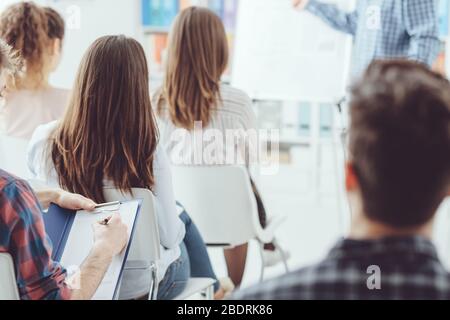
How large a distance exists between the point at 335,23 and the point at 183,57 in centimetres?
77

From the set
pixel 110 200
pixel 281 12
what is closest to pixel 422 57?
pixel 281 12

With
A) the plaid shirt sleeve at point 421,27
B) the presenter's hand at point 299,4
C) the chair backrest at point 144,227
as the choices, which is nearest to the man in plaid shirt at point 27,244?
the chair backrest at point 144,227

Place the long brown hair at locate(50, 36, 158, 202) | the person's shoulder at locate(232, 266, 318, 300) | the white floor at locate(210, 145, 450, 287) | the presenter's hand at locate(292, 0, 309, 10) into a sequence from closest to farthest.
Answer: the person's shoulder at locate(232, 266, 318, 300) < the long brown hair at locate(50, 36, 158, 202) < the white floor at locate(210, 145, 450, 287) < the presenter's hand at locate(292, 0, 309, 10)

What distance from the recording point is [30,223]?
4.02 ft

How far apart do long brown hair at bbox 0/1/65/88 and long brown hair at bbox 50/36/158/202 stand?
1.08 ft

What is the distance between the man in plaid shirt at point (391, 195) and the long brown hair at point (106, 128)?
82 cm

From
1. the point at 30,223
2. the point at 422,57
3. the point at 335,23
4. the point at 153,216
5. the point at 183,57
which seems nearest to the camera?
the point at 30,223

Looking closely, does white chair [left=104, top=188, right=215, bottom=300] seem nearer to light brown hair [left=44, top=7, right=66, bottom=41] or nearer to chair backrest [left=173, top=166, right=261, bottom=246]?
chair backrest [left=173, top=166, right=261, bottom=246]

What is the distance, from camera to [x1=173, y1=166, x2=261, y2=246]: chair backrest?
212 centimetres

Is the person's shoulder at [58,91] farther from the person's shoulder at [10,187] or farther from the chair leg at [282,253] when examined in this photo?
the chair leg at [282,253]

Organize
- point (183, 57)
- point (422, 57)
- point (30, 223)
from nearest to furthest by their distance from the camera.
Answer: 1. point (30, 223)
2. point (422, 57)
3. point (183, 57)

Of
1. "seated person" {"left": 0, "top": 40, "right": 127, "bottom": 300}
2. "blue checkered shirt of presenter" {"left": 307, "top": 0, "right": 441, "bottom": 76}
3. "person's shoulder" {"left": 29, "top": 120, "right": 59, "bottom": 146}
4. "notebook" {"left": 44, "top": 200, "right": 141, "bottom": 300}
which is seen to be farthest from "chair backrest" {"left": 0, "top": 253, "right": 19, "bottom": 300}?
"blue checkered shirt of presenter" {"left": 307, "top": 0, "right": 441, "bottom": 76}

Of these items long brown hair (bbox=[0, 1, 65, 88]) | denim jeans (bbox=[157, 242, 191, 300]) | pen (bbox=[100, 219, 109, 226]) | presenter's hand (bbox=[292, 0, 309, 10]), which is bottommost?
denim jeans (bbox=[157, 242, 191, 300])
